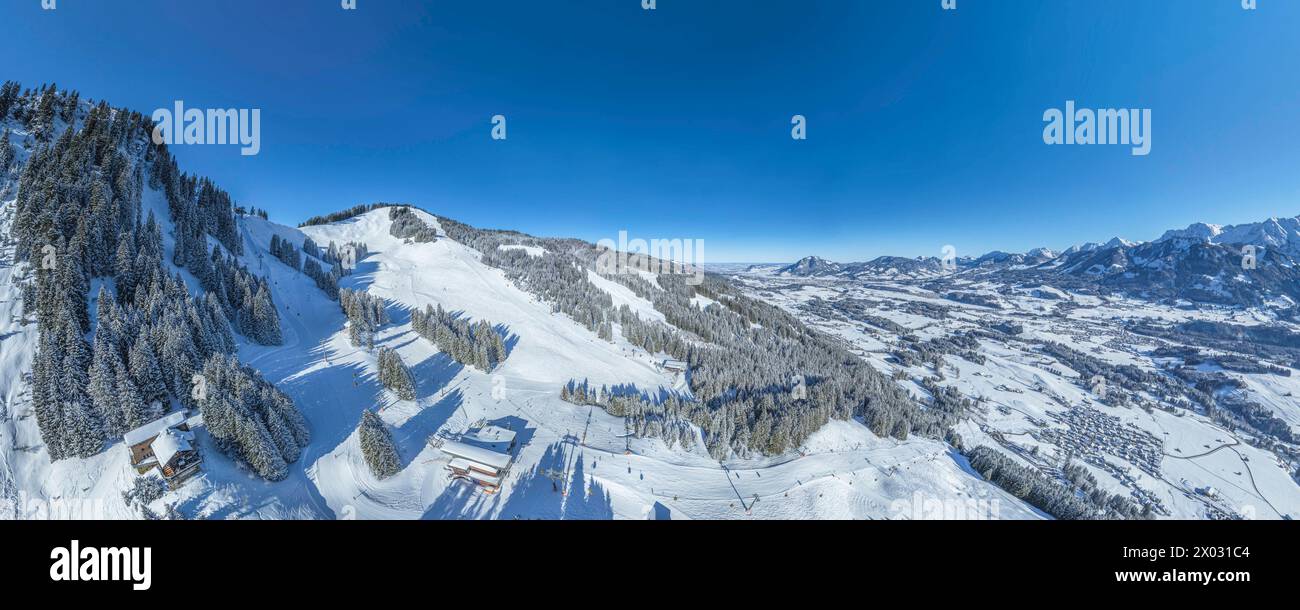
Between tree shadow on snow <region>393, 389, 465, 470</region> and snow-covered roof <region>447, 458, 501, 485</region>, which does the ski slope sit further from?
snow-covered roof <region>447, 458, 501, 485</region>

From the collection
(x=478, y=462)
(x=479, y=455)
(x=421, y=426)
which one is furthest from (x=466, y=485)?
(x=421, y=426)

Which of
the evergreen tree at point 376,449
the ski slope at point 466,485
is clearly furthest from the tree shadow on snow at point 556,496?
the evergreen tree at point 376,449

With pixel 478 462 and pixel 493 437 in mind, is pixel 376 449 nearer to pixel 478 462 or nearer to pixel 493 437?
pixel 478 462

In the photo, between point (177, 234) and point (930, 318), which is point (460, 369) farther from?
point (930, 318)

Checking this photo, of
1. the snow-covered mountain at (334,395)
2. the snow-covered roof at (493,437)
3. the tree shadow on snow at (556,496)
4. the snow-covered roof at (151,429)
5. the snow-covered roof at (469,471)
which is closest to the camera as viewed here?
the snow-covered roof at (151,429)

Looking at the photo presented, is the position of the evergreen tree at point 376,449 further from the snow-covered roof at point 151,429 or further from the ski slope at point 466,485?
the snow-covered roof at point 151,429

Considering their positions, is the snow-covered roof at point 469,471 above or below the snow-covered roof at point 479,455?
below
